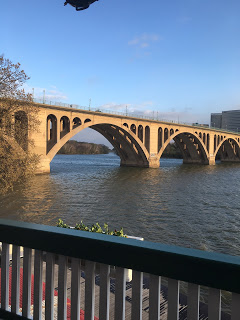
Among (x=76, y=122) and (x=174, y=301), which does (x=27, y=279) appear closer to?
(x=174, y=301)

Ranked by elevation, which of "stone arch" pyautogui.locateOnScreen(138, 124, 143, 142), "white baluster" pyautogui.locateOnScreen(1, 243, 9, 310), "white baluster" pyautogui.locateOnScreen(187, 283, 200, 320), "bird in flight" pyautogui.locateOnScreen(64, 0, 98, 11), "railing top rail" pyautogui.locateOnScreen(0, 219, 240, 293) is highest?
"bird in flight" pyautogui.locateOnScreen(64, 0, 98, 11)

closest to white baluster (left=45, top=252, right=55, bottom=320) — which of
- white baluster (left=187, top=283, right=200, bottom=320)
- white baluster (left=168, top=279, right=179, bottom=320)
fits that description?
white baluster (left=168, top=279, right=179, bottom=320)

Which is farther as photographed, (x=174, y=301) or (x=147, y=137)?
(x=147, y=137)

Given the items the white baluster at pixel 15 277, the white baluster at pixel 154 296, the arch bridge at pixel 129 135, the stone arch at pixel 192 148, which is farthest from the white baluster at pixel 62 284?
the stone arch at pixel 192 148

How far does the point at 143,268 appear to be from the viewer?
7.68ft

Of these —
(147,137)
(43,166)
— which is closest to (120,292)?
(43,166)

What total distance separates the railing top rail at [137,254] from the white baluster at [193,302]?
73 millimetres

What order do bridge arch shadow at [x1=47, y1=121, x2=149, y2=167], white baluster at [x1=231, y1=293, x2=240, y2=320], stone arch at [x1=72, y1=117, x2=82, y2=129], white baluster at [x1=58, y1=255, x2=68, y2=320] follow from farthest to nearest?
1. bridge arch shadow at [x1=47, y1=121, x2=149, y2=167]
2. stone arch at [x1=72, y1=117, x2=82, y2=129]
3. white baluster at [x1=58, y1=255, x2=68, y2=320]
4. white baluster at [x1=231, y1=293, x2=240, y2=320]

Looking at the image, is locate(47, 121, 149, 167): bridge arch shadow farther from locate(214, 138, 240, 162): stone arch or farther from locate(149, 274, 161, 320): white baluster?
locate(214, 138, 240, 162): stone arch

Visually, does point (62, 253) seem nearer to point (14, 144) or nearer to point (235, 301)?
point (235, 301)

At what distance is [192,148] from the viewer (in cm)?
8719

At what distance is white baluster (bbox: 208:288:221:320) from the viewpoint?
6.99ft

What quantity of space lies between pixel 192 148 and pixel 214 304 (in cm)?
8775

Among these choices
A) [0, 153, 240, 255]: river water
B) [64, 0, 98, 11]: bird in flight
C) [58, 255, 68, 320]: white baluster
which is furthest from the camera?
[0, 153, 240, 255]: river water
